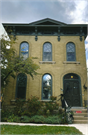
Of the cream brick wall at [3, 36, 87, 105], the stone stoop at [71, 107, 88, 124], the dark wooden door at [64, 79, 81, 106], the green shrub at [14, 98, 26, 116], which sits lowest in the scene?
the stone stoop at [71, 107, 88, 124]

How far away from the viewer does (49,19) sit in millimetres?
12734

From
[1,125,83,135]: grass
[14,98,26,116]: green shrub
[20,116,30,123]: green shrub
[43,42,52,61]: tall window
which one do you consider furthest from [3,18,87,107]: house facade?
[1,125,83,135]: grass

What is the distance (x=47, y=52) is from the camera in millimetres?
12703

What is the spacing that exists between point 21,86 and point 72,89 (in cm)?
488

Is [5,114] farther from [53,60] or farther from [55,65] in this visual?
[53,60]

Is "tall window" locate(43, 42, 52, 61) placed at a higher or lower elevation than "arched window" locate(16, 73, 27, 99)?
higher

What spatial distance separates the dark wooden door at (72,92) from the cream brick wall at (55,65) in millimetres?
471

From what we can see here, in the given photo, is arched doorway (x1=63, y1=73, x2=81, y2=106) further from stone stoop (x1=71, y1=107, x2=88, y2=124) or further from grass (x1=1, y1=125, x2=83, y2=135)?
grass (x1=1, y1=125, x2=83, y2=135)

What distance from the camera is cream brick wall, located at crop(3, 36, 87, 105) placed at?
1155 cm

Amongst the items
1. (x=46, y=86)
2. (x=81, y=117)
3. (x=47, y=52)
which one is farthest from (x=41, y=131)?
(x=47, y=52)

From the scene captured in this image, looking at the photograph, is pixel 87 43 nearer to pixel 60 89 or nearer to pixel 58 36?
pixel 58 36

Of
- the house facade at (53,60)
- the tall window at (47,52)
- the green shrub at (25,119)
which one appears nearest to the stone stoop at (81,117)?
the house facade at (53,60)

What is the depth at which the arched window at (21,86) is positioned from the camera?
1162 centimetres

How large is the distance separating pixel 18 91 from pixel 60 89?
13.0 feet
